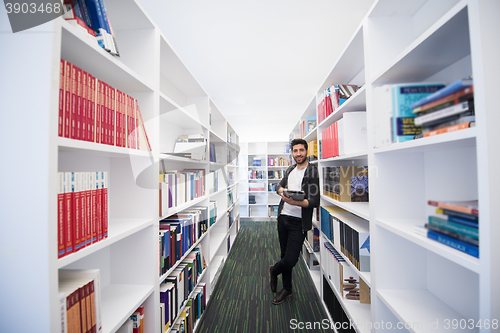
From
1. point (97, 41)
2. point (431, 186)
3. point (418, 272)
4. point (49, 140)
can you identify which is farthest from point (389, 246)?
point (97, 41)

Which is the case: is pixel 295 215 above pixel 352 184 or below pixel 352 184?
below

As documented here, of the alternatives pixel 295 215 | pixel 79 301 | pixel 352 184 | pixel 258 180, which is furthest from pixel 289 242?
pixel 258 180

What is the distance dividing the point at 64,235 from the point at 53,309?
22cm

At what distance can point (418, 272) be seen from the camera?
101 cm

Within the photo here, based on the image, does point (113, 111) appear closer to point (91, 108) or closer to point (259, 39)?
point (91, 108)

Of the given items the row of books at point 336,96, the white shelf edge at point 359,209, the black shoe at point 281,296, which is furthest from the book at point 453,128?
the black shoe at point 281,296

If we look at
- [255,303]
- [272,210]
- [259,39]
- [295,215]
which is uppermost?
[259,39]

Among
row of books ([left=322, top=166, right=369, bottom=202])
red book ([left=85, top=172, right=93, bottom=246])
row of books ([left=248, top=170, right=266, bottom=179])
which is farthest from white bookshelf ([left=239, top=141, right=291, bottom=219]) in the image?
red book ([left=85, top=172, right=93, bottom=246])

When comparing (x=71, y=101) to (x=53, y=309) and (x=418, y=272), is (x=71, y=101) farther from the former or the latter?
(x=418, y=272)

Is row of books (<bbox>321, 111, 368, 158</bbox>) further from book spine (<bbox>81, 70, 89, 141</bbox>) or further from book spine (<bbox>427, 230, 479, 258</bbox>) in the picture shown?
book spine (<bbox>81, 70, 89, 141</bbox>)

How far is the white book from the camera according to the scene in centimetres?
143

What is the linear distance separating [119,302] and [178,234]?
502 mm

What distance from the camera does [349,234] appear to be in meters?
1.41

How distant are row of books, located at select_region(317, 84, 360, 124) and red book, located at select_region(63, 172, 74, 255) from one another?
6.17 ft
